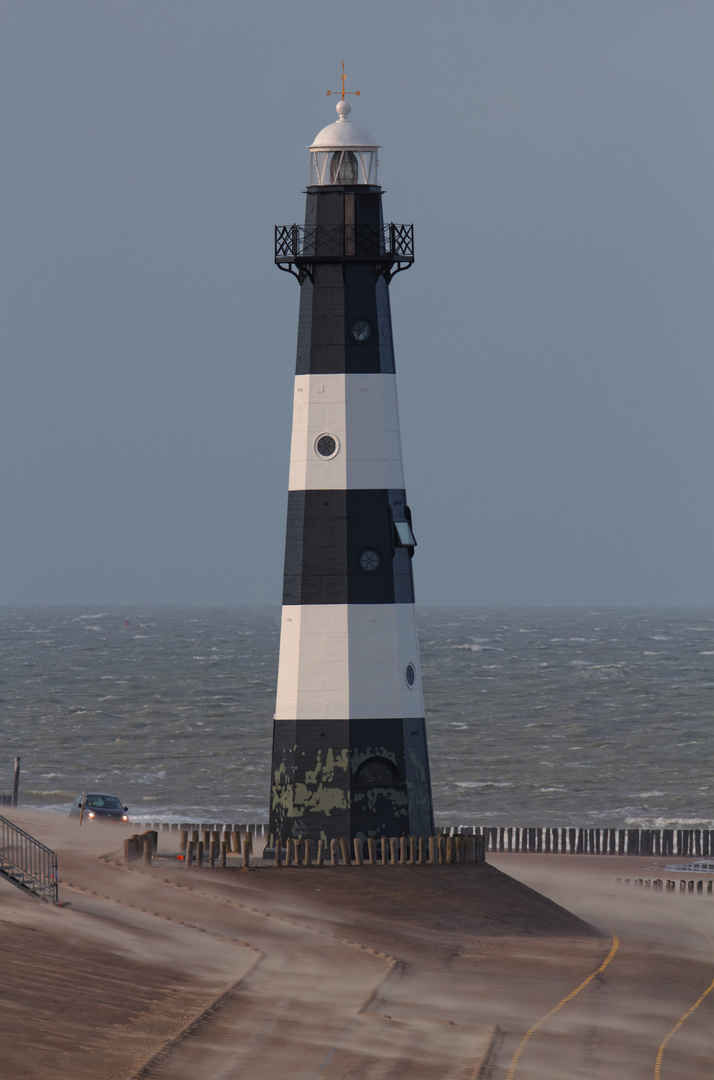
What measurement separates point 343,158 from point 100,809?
21723 mm

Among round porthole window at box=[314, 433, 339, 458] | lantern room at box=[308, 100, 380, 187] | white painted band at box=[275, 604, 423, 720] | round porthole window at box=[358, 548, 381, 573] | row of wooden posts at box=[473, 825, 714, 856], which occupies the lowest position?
row of wooden posts at box=[473, 825, 714, 856]

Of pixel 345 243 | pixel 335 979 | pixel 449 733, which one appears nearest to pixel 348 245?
pixel 345 243

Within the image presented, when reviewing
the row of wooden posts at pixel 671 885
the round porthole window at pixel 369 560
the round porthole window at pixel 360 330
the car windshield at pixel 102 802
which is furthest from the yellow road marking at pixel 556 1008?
the car windshield at pixel 102 802

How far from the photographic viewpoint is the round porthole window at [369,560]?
30703mm

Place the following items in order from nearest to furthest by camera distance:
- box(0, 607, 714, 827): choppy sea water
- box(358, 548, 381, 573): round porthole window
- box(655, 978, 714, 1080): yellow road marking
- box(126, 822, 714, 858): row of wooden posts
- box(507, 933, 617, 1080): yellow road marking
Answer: box(507, 933, 617, 1080): yellow road marking
box(655, 978, 714, 1080): yellow road marking
box(358, 548, 381, 573): round porthole window
box(126, 822, 714, 858): row of wooden posts
box(0, 607, 714, 827): choppy sea water

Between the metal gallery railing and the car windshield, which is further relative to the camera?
the car windshield

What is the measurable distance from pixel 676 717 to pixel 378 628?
→ 2562 inches

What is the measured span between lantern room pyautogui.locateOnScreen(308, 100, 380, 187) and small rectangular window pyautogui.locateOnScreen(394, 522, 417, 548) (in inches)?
242

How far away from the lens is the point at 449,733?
8444 centimetres

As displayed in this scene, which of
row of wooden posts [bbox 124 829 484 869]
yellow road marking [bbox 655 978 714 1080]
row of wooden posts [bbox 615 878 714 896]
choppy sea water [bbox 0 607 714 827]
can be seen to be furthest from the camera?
choppy sea water [bbox 0 607 714 827]

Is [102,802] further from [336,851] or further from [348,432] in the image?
[348,432]

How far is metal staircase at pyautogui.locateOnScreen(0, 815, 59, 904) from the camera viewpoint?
2559 cm

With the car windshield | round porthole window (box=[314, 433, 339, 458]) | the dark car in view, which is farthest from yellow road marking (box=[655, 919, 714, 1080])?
the car windshield

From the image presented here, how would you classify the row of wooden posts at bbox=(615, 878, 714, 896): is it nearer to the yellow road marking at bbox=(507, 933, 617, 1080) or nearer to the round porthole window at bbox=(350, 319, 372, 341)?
the yellow road marking at bbox=(507, 933, 617, 1080)
